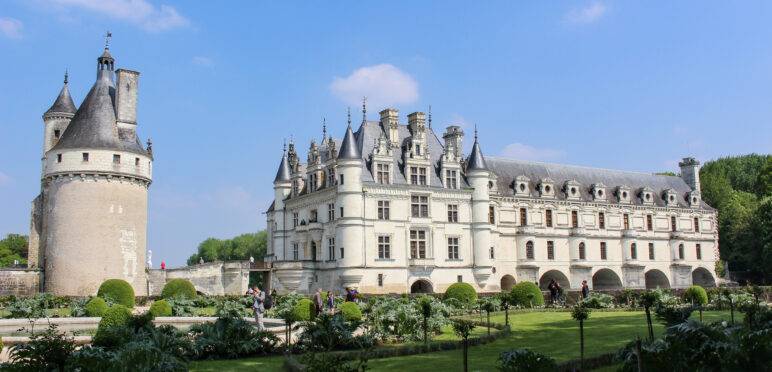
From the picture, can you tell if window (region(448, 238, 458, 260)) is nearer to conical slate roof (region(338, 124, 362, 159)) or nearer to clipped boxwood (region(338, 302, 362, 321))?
conical slate roof (region(338, 124, 362, 159))

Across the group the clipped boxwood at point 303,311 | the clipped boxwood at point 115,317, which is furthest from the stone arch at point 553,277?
the clipped boxwood at point 115,317

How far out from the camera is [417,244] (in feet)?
142

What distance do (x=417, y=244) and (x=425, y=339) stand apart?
25880 mm

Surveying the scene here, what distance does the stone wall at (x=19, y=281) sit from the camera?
37781 millimetres

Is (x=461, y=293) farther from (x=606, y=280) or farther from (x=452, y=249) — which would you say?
(x=606, y=280)

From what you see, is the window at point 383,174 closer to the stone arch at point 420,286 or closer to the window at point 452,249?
the window at point 452,249

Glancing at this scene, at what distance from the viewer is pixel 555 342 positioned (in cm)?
1778

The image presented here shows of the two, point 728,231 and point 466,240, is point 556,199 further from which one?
point 728,231

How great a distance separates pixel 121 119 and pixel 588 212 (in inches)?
1406

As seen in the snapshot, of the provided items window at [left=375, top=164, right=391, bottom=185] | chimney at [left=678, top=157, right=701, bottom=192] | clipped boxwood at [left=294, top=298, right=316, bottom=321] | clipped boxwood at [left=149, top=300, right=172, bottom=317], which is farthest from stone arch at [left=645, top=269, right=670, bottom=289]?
clipped boxwood at [left=149, top=300, right=172, bottom=317]

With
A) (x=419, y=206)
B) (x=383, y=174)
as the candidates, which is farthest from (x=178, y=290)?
(x=419, y=206)

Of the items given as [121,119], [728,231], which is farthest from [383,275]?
[728,231]

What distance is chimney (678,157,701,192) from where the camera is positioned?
205ft

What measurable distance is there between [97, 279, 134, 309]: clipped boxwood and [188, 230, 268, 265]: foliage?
54.3 m
